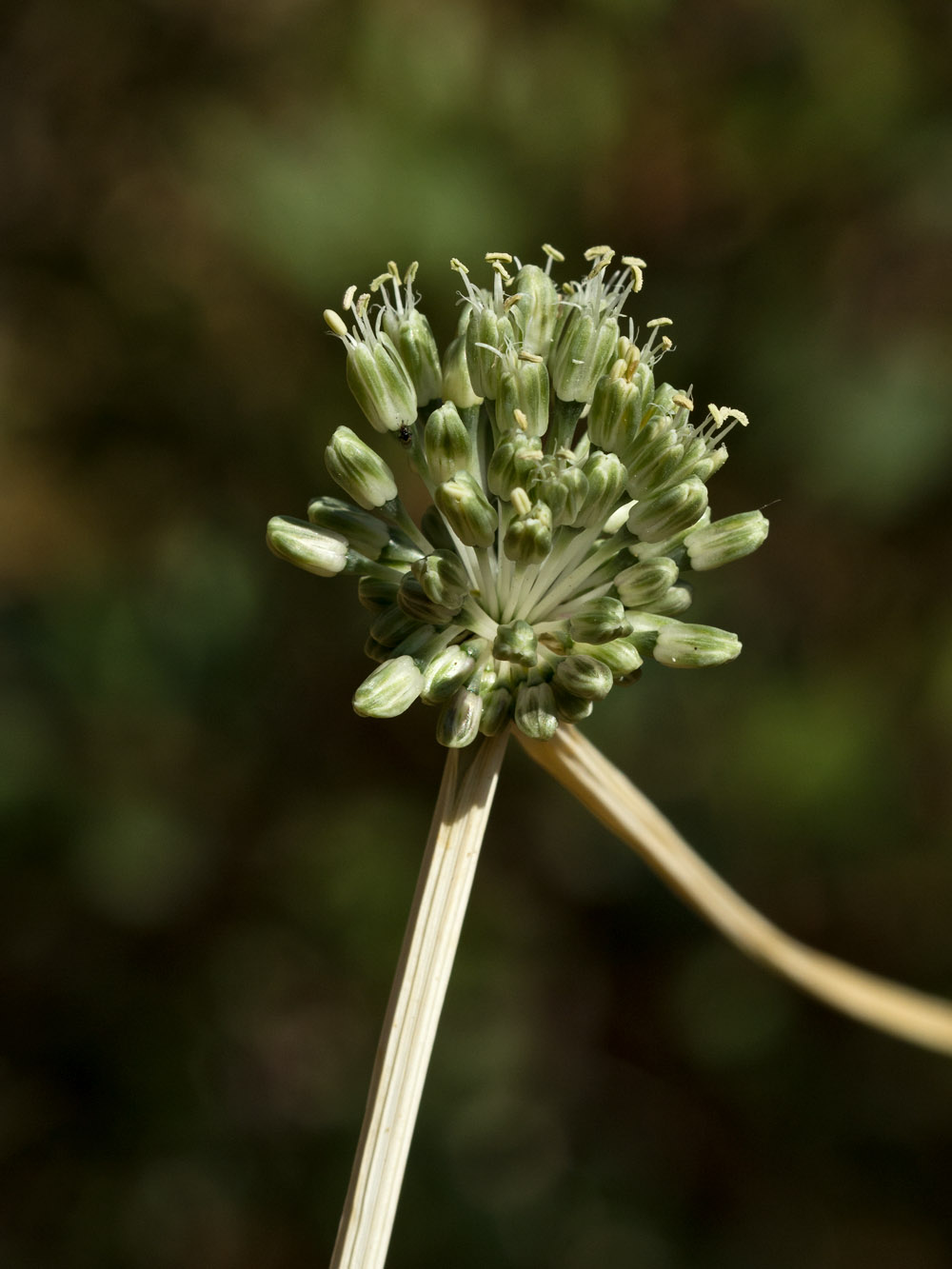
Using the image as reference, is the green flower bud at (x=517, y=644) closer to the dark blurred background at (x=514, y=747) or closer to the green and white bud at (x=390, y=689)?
the green and white bud at (x=390, y=689)

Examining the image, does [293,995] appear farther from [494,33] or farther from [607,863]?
[494,33]

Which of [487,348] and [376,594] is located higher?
[487,348]

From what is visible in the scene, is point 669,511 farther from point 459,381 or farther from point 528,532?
point 459,381

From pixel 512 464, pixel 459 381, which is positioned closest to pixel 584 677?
pixel 512 464

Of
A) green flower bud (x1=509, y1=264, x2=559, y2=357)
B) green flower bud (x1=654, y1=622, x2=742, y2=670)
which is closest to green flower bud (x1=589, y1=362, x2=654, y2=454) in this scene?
green flower bud (x1=509, y1=264, x2=559, y2=357)

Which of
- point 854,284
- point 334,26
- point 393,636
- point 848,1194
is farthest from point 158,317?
point 848,1194
